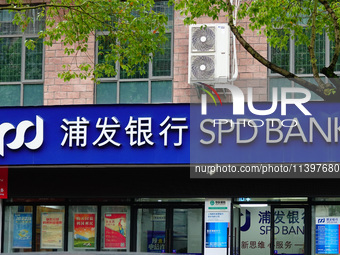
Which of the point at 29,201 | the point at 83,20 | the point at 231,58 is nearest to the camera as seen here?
the point at 83,20

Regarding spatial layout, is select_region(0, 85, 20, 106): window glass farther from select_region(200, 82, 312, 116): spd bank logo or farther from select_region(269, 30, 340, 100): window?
select_region(269, 30, 340, 100): window

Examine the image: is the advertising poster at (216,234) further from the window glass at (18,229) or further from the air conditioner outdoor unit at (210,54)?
the window glass at (18,229)

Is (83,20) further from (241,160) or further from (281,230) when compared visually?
(281,230)

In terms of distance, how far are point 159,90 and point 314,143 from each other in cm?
427

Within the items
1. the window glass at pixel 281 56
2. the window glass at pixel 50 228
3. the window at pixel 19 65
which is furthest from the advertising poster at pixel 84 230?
the window glass at pixel 281 56

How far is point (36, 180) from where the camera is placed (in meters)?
19.3

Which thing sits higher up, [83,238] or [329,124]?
[329,124]

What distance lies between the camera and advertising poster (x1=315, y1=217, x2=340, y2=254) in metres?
18.0

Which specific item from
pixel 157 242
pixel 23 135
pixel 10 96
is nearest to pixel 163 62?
pixel 23 135

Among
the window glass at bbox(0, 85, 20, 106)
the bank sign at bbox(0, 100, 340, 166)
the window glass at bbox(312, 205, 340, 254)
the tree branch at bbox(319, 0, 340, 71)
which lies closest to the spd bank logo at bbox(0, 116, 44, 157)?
the bank sign at bbox(0, 100, 340, 166)

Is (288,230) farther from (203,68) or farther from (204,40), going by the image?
(204,40)

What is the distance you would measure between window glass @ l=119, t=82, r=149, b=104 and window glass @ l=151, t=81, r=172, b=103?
6.9 inches

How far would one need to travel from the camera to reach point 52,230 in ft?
63.8

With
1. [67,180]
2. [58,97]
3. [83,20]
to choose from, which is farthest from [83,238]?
[83,20]
